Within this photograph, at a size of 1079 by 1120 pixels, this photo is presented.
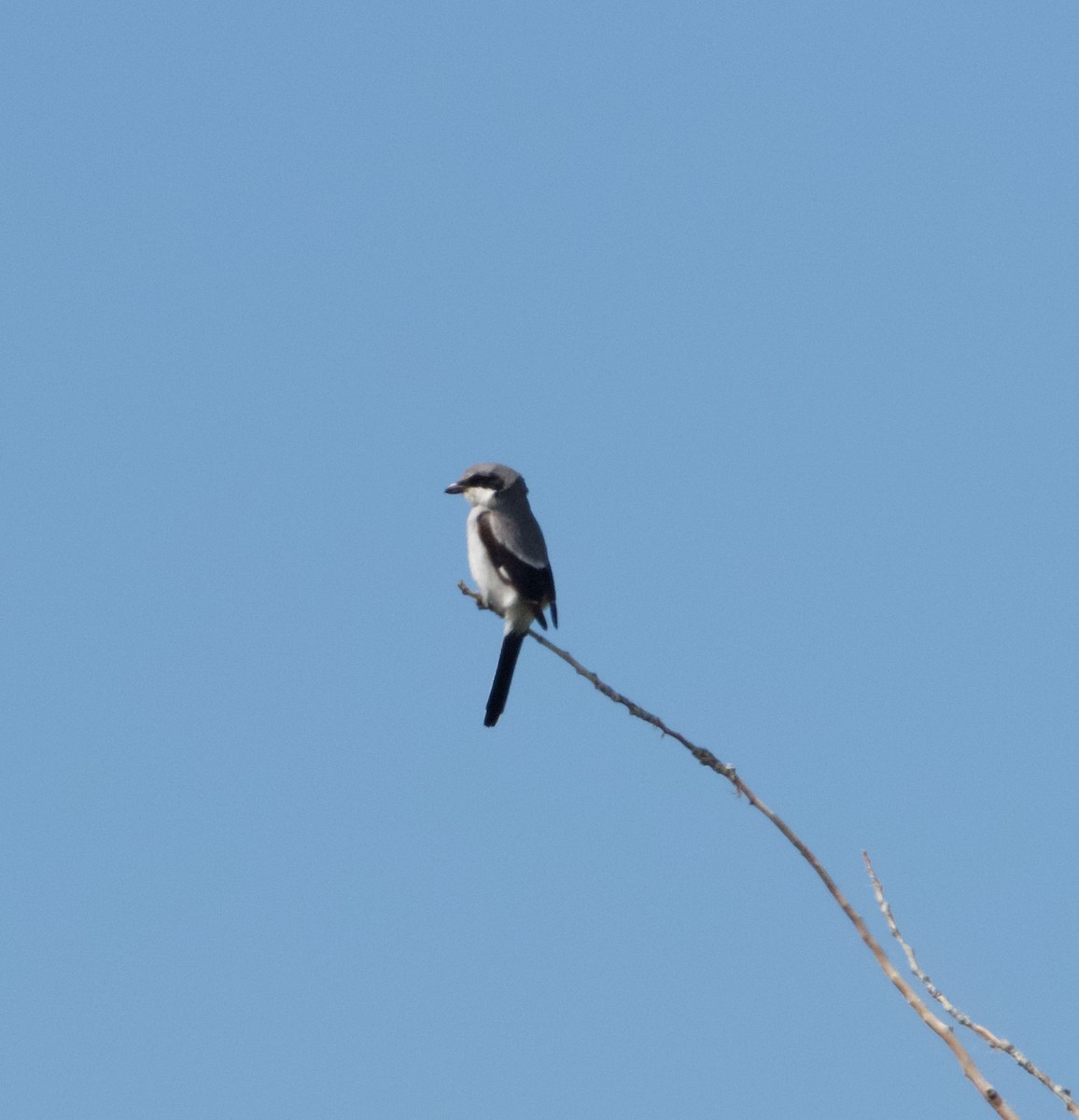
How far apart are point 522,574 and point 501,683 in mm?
565

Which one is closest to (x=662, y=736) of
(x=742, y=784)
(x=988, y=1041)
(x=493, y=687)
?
(x=742, y=784)

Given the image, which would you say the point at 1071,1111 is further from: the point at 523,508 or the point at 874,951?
the point at 523,508

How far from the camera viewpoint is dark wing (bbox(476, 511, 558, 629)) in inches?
324

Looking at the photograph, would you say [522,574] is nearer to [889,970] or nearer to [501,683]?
[501,683]

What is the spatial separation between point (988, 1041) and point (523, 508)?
6.83 m

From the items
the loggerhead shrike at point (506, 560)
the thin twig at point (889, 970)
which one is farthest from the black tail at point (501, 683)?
the thin twig at point (889, 970)

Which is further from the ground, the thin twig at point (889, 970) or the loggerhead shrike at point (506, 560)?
the loggerhead shrike at point (506, 560)

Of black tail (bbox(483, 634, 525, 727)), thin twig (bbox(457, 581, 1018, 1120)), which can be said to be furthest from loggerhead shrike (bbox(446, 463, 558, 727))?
thin twig (bbox(457, 581, 1018, 1120))

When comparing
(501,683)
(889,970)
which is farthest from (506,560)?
(889,970)

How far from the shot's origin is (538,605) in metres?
8.38

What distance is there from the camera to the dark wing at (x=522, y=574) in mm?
8227

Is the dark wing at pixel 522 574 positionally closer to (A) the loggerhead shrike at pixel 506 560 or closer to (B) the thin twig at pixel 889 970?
(A) the loggerhead shrike at pixel 506 560

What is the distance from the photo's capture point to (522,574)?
27.0ft

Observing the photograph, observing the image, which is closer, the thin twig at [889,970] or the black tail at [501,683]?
the thin twig at [889,970]
